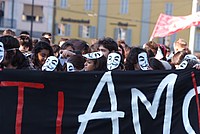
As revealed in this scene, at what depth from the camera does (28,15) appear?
144 ft

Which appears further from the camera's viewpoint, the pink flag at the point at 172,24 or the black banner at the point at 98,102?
the pink flag at the point at 172,24

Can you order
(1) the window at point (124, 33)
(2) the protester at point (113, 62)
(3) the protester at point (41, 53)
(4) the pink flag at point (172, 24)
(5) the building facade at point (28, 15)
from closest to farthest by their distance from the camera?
(2) the protester at point (113, 62) < (3) the protester at point (41, 53) < (4) the pink flag at point (172, 24) < (5) the building facade at point (28, 15) < (1) the window at point (124, 33)

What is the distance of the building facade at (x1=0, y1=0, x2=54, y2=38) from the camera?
42.4 m

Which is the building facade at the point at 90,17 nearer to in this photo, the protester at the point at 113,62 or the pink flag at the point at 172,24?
the pink flag at the point at 172,24

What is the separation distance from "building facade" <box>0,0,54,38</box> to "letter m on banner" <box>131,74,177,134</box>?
37462mm

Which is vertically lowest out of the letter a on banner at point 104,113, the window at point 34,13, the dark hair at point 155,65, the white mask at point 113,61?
the letter a on banner at point 104,113

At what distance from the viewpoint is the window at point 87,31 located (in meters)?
45.5

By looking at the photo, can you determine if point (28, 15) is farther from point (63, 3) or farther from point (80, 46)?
point (80, 46)

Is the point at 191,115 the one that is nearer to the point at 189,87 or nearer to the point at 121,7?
the point at 189,87

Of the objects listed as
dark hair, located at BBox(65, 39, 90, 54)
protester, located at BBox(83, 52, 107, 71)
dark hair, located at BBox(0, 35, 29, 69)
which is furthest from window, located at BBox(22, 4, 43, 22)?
dark hair, located at BBox(0, 35, 29, 69)

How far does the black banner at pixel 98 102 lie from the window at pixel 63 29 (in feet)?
130

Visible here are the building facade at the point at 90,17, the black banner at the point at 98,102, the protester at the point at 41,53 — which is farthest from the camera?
the building facade at the point at 90,17

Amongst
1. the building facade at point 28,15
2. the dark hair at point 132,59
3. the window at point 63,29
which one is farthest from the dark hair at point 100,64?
the window at point 63,29

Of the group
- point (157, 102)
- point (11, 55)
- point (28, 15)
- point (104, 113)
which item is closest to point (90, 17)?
point (28, 15)
